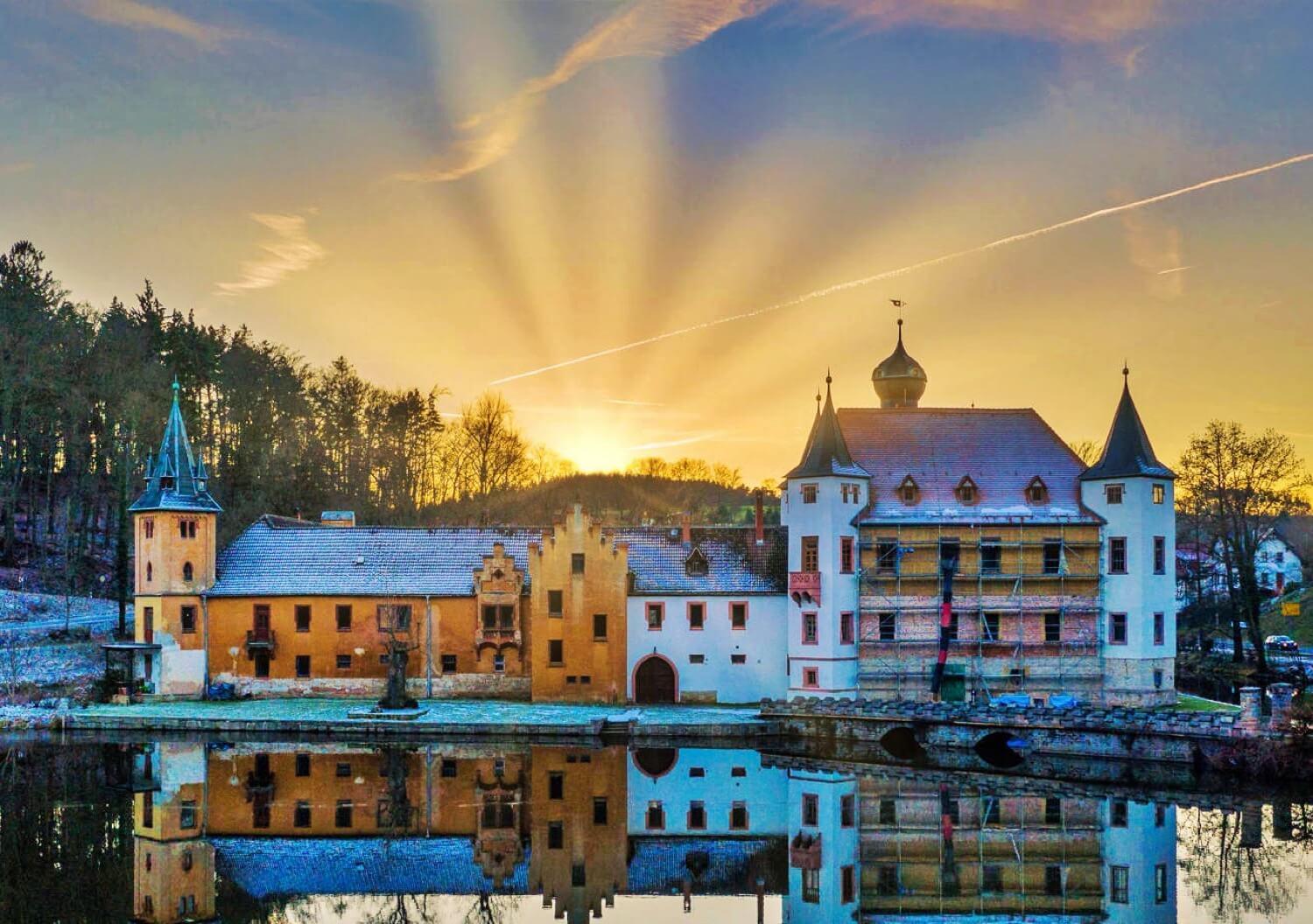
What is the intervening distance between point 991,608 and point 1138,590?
5154mm

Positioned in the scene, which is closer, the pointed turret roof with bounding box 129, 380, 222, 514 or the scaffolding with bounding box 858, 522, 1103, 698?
the scaffolding with bounding box 858, 522, 1103, 698

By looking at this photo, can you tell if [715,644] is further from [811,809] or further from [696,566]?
[811,809]

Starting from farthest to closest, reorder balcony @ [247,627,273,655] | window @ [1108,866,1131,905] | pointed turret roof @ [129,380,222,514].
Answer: pointed turret roof @ [129,380,222,514]
balcony @ [247,627,273,655]
window @ [1108,866,1131,905]

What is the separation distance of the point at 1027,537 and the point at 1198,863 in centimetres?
1897

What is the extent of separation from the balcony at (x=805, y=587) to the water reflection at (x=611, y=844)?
8461mm

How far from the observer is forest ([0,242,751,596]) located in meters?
55.9

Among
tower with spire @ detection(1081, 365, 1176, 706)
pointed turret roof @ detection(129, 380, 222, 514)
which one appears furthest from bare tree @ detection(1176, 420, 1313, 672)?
pointed turret roof @ detection(129, 380, 222, 514)

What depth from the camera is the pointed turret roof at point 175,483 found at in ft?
149

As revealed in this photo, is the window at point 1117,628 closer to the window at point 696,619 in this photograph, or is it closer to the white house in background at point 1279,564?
the window at point 696,619

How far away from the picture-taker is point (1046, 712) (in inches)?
1502

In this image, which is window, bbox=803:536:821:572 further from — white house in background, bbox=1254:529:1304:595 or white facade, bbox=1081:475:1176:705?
white house in background, bbox=1254:529:1304:595

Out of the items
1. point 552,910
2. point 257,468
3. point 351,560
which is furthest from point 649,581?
point 257,468

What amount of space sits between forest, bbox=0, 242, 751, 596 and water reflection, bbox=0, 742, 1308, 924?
22.9 meters

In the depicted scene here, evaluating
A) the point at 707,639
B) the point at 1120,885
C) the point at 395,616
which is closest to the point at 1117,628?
the point at 707,639
